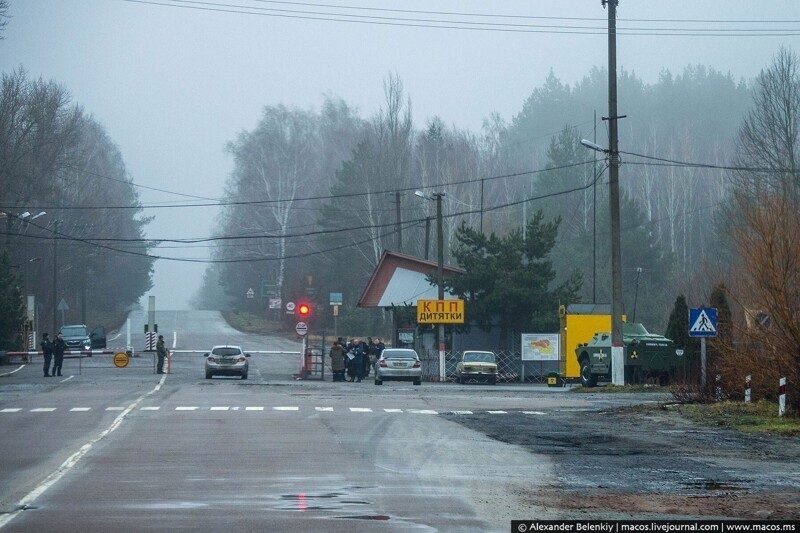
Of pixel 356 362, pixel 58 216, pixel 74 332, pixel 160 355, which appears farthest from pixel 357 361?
pixel 58 216

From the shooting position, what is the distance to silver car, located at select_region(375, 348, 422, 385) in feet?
151

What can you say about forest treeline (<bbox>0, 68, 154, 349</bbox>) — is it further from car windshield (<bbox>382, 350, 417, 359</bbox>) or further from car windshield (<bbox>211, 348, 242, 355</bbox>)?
car windshield (<bbox>382, 350, 417, 359</bbox>)

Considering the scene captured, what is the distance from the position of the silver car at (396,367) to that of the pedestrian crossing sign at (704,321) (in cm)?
1943


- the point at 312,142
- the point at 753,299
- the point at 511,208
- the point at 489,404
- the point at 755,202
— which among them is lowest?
the point at 489,404

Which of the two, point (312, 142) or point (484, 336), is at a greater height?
point (312, 142)

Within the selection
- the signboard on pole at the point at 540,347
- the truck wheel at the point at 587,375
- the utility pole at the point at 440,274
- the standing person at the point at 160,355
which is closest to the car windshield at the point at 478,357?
the utility pole at the point at 440,274

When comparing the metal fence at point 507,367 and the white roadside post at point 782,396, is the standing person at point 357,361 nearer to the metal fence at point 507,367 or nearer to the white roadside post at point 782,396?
the metal fence at point 507,367

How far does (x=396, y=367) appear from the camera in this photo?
4638 cm

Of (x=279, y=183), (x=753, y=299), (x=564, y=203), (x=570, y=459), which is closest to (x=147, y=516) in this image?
(x=570, y=459)

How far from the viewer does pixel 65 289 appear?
96688 millimetres

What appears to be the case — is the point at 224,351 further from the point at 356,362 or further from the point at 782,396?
the point at 782,396

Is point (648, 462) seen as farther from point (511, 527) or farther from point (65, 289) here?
point (65, 289)

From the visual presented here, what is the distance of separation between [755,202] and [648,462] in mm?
9873

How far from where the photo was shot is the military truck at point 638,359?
140ft
